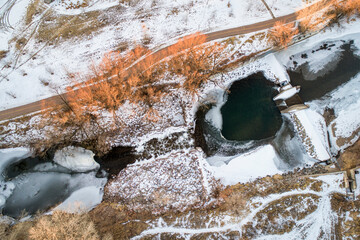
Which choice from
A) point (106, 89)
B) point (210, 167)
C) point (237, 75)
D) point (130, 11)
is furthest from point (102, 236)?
point (130, 11)

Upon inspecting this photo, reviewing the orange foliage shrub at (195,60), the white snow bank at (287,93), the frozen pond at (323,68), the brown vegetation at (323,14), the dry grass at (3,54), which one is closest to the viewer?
the orange foliage shrub at (195,60)

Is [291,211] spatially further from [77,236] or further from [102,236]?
[77,236]

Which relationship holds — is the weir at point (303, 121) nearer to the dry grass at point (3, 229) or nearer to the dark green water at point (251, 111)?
the dark green water at point (251, 111)

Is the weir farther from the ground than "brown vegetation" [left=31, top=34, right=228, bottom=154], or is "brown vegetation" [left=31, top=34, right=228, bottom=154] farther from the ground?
"brown vegetation" [left=31, top=34, right=228, bottom=154]

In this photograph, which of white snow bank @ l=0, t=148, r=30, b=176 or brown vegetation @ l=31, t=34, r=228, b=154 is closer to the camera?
brown vegetation @ l=31, t=34, r=228, b=154

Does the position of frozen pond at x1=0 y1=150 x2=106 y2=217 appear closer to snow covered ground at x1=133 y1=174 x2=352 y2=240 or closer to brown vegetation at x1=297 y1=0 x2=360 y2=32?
snow covered ground at x1=133 y1=174 x2=352 y2=240

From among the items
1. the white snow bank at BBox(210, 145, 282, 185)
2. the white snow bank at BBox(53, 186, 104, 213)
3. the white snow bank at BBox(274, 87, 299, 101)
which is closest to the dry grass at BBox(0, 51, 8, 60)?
the white snow bank at BBox(53, 186, 104, 213)

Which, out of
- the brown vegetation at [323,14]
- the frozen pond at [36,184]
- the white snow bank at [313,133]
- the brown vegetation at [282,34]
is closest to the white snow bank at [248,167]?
the white snow bank at [313,133]
